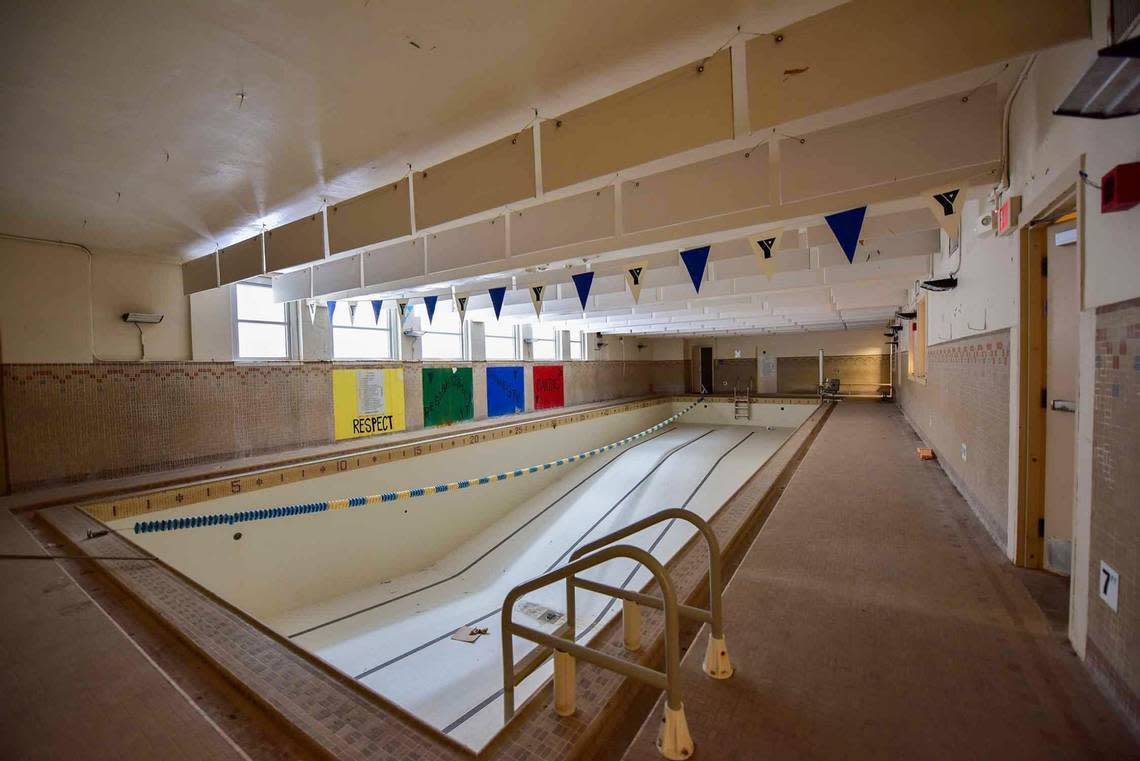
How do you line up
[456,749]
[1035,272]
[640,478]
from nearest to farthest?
[456,749]
[1035,272]
[640,478]

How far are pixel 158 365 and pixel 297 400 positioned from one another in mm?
1636

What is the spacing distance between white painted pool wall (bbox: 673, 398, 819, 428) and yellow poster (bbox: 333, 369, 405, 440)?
1016 cm

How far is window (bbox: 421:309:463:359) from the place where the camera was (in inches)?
367

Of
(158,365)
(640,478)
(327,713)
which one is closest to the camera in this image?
(327,713)

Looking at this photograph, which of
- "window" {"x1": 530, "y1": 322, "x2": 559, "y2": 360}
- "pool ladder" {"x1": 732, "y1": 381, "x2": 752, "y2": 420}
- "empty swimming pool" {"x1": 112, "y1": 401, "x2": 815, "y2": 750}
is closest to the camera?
"empty swimming pool" {"x1": 112, "y1": 401, "x2": 815, "y2": 750}

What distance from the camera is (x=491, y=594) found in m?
5.58

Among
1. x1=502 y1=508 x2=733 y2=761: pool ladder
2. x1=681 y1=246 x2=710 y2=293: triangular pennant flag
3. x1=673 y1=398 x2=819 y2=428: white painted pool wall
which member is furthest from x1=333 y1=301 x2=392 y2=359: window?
x1=673 y1=398 x2=819 y2=428: white painted pool wall

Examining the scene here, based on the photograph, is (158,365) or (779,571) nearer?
(779,571)

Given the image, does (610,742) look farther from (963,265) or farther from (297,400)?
(297,400)

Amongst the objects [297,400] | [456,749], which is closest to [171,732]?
[456,749]

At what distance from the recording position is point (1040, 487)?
245 centimetres

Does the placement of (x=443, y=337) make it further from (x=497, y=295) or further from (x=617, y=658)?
(x=617, y=658)

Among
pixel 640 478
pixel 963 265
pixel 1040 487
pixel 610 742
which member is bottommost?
pixel 640 478

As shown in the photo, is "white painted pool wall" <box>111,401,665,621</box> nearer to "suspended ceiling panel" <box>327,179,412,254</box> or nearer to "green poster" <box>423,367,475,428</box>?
"green poster" <box>423,367,475,428</box>
